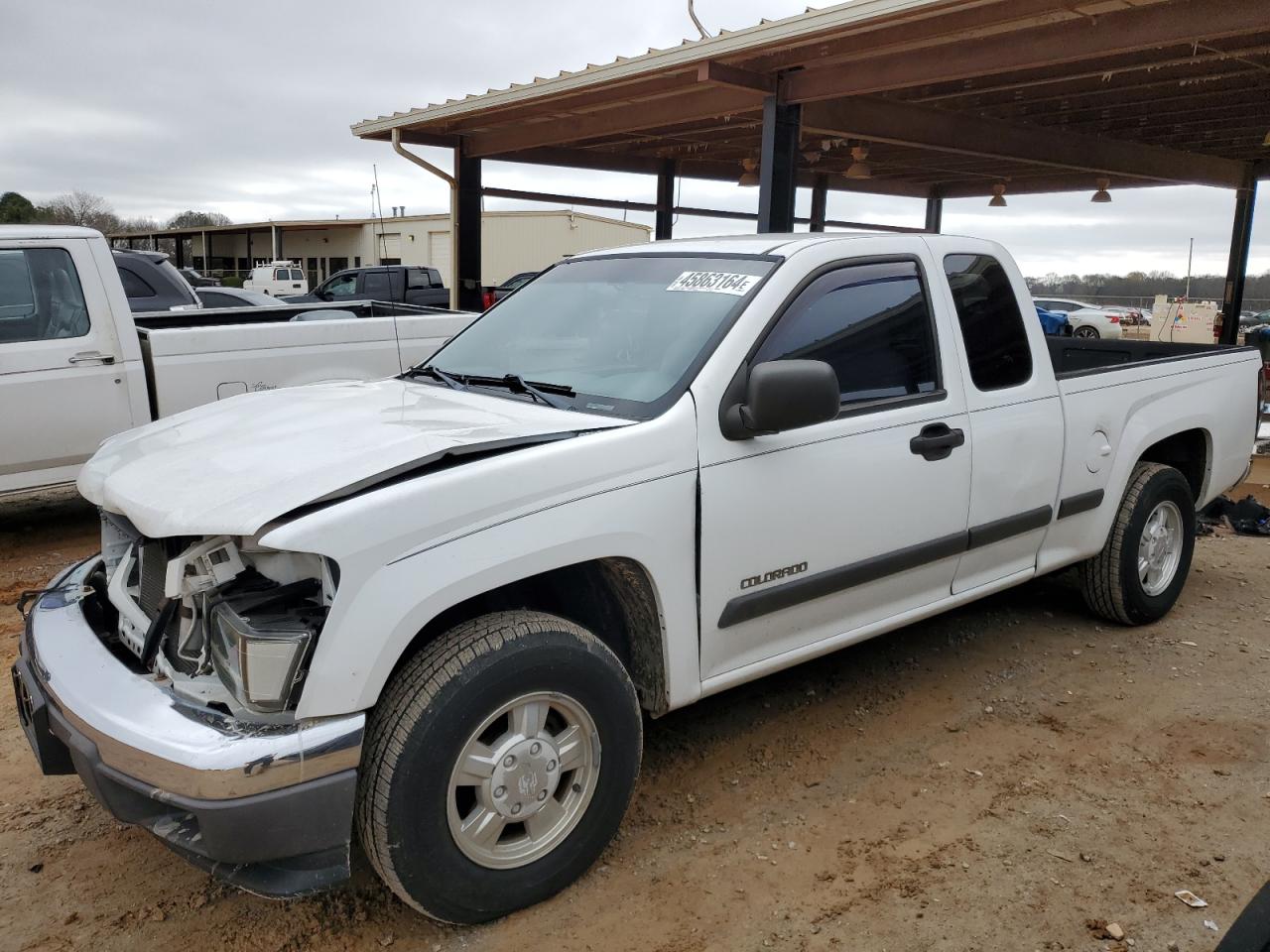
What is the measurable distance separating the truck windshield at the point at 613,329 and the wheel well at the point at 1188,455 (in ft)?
10.3

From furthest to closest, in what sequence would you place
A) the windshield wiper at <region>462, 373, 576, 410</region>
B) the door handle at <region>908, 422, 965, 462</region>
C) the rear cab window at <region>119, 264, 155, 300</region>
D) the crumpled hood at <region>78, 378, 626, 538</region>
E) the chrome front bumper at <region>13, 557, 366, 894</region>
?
the rear cab window at <region>119, 264, 155, 300</region>
the door handle at <region>908, 422, 965, 462</region>
the windshield wiper at <region>462, 373, 576, 410</region>
the crumpled hood at <region>78, 378, 626, 538</region>
the chrome front bumper at <region>13, 557, 366, 894</region>

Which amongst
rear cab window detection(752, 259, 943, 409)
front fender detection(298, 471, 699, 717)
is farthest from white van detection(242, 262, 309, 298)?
front fender detection(298, 471, 699, 717)

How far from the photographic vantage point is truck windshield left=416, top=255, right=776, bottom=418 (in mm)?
3189

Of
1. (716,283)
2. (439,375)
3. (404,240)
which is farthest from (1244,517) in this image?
(404,240)

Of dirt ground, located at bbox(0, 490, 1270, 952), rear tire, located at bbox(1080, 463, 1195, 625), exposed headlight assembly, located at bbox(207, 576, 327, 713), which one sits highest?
exposed headlight assembly, located at bbox(207, 576, 327, 713)

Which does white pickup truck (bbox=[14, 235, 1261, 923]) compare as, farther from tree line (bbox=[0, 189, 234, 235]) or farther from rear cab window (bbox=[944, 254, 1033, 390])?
tree line (bbox=[0, 189, 234, 235])

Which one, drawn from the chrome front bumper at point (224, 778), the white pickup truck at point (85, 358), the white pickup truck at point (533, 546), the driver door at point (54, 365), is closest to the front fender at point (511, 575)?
the white pickup truck at point (533, 546)

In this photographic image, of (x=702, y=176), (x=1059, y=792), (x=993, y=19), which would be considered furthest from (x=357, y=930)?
(x=702, y=176)

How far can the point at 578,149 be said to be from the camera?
14688 mm

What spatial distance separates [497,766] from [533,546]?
0.58 meters

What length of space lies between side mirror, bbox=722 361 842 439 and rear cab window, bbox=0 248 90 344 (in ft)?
16.8

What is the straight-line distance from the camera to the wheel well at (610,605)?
295 centimetres

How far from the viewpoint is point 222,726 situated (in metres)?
2.35

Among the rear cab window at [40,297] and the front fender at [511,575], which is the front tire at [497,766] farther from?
the rear cab window at [40,297]
